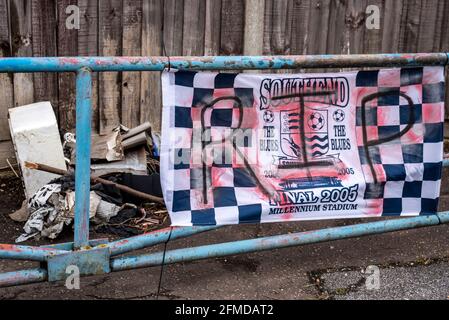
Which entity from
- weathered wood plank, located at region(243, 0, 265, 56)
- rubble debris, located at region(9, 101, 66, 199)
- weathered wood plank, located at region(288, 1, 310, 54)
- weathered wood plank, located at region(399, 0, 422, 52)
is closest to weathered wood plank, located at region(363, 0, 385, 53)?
weathered wood plank, located at region(399, 0, 422, 52)

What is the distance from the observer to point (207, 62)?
10.8ft

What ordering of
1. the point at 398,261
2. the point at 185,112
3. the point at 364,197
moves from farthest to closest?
the point at 398,261, the point at 364,197, the point at 185,112

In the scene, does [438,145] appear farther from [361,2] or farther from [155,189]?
[361,2]

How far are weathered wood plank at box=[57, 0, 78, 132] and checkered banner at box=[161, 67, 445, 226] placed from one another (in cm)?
226

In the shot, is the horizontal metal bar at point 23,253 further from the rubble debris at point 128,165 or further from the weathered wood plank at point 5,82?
the weathered wood plank at point 5,82

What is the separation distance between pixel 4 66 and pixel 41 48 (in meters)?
2.26

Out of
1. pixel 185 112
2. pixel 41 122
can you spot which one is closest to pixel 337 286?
pixel 185 112

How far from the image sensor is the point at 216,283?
12.3 ft

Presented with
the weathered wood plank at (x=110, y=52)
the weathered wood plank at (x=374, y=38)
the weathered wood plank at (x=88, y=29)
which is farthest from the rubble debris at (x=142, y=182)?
the weathered wood plank at (x=374, y=38)

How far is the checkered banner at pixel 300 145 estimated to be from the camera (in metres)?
3.34

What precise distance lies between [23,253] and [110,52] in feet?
8.27

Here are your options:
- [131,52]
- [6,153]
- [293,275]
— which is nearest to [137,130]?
[131,52]

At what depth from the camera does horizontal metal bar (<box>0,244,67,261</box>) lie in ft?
10.5
